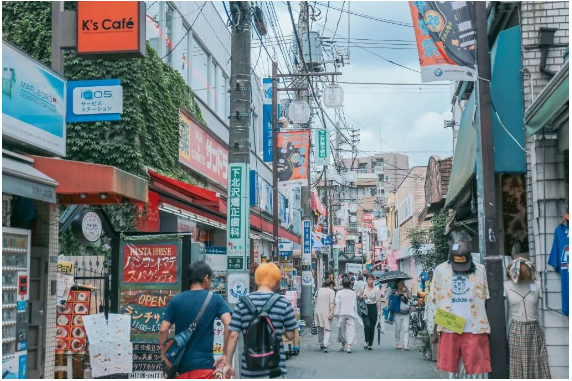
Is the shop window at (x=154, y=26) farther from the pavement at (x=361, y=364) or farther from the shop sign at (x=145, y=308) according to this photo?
the shop sign at (x=145, y=308)

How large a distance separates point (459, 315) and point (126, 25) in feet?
21.0

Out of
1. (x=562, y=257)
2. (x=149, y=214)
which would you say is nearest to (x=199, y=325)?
(x=562, y=257)

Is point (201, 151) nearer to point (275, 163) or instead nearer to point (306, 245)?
point (275, 163)

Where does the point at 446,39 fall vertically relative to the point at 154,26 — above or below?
below

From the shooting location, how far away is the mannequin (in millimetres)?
9188

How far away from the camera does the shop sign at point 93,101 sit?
425 inches

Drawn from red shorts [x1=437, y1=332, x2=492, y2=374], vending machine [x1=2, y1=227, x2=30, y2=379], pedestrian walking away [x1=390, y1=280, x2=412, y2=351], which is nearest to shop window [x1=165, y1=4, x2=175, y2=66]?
pedestrian walking away [x1=390, y1=280, x2=412, y2=351]

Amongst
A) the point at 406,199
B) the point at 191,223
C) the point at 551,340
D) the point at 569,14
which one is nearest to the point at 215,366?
the point at 551,340

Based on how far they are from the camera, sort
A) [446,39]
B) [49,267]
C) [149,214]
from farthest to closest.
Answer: [149,214] → [446,39] → [49,267]

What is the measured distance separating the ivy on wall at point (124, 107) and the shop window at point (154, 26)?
1045mm

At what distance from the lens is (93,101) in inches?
432

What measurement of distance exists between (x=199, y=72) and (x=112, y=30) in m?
10.9

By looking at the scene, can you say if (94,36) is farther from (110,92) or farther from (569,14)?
(569,14)

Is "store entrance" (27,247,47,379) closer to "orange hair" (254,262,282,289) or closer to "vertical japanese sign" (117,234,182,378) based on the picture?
"vertical japanese sign" (117,234,182,378)
